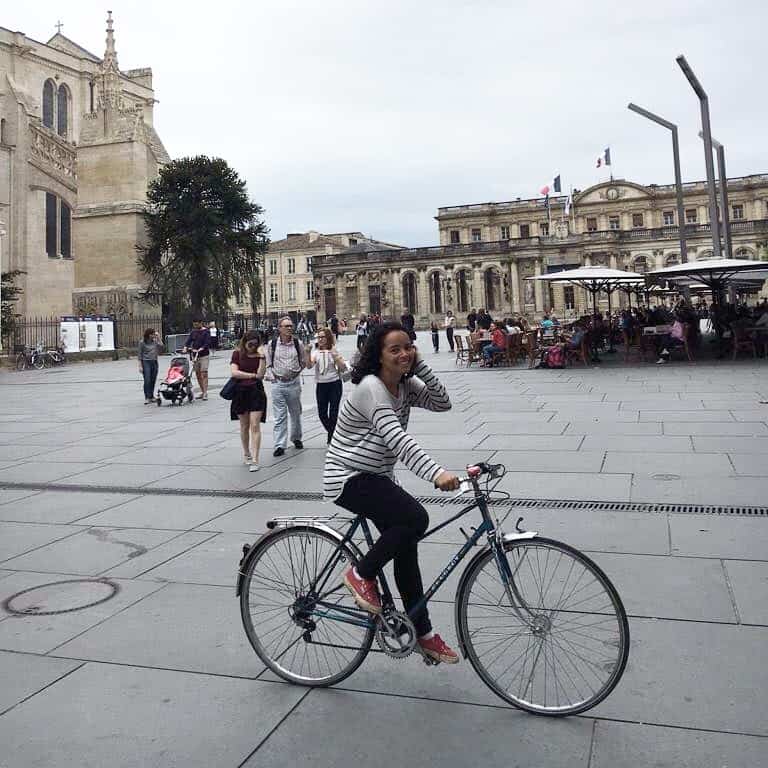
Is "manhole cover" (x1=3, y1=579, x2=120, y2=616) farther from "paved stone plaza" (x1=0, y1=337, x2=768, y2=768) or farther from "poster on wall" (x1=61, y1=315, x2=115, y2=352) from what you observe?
"poster on wall" (x1=61, y1=315, x2=115, y2=352)

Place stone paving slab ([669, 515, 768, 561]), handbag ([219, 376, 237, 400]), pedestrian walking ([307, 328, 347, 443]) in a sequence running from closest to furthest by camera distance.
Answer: stone paving slab ([669, 515, 768, 561]) → handbag ([219, 376, 237, 400]) → pedestrian walking ([307, 328, 347, 443])

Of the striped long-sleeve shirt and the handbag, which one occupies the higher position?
the handbag

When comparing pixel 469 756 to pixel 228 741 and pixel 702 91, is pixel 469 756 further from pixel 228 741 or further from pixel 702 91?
pixel 702 91

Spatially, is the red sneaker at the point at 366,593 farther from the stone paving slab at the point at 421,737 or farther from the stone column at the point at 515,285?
the stone column at the point at 515,285

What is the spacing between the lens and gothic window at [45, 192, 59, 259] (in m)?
37.8

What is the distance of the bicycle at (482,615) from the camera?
2.92 metres

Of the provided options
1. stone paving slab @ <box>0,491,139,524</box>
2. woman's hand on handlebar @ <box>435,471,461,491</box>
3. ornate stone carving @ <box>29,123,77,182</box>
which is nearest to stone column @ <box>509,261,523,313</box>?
ornate stone carving @ <box>29,123,77,182</box>

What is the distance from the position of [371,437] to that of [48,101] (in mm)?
52710

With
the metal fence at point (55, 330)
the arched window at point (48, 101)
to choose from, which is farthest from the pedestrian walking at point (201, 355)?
the arched window at point (48, 101)

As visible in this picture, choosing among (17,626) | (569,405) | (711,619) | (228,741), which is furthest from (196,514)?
(569,405)

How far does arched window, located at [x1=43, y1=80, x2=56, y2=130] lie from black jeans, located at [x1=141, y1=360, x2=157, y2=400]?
3935cm

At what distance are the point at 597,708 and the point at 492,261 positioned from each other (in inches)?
2929

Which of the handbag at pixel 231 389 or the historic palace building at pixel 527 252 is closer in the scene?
the handbag at pixel 231 389

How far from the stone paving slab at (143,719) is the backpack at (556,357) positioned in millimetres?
17842
